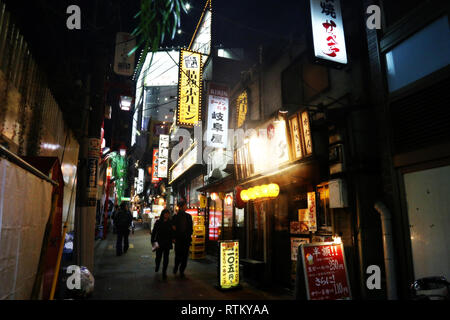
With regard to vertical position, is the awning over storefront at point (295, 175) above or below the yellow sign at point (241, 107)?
below

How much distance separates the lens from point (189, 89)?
53.5 feet

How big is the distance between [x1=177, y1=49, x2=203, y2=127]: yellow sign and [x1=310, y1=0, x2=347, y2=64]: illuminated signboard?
9425 millimetres

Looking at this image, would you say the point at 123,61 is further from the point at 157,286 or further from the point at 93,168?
the point at 157,286

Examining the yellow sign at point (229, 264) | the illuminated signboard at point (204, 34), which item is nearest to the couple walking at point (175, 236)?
the yellow sign at point (229, 264)

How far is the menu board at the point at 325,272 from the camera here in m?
5.62

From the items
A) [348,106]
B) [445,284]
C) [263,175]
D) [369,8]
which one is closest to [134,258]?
[263,175]

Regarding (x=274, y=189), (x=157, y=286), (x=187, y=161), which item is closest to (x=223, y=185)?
(x=274, y=189)

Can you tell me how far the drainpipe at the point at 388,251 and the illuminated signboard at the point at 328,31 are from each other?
4.06 meters

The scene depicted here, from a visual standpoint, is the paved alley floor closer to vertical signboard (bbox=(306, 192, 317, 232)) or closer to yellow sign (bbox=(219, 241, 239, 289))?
yellow sign (bbox=(219, 241, 239, 289))

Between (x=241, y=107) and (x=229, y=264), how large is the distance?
8638 millimetres

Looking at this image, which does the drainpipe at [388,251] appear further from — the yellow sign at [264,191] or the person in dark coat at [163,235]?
the person in dark coat at [163,235]

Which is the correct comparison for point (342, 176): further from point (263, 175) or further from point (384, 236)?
point (263, 175)

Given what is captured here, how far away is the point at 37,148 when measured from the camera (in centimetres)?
629

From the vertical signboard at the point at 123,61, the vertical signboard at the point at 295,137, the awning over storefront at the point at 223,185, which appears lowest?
the awning over storefront at the point at 223,185
